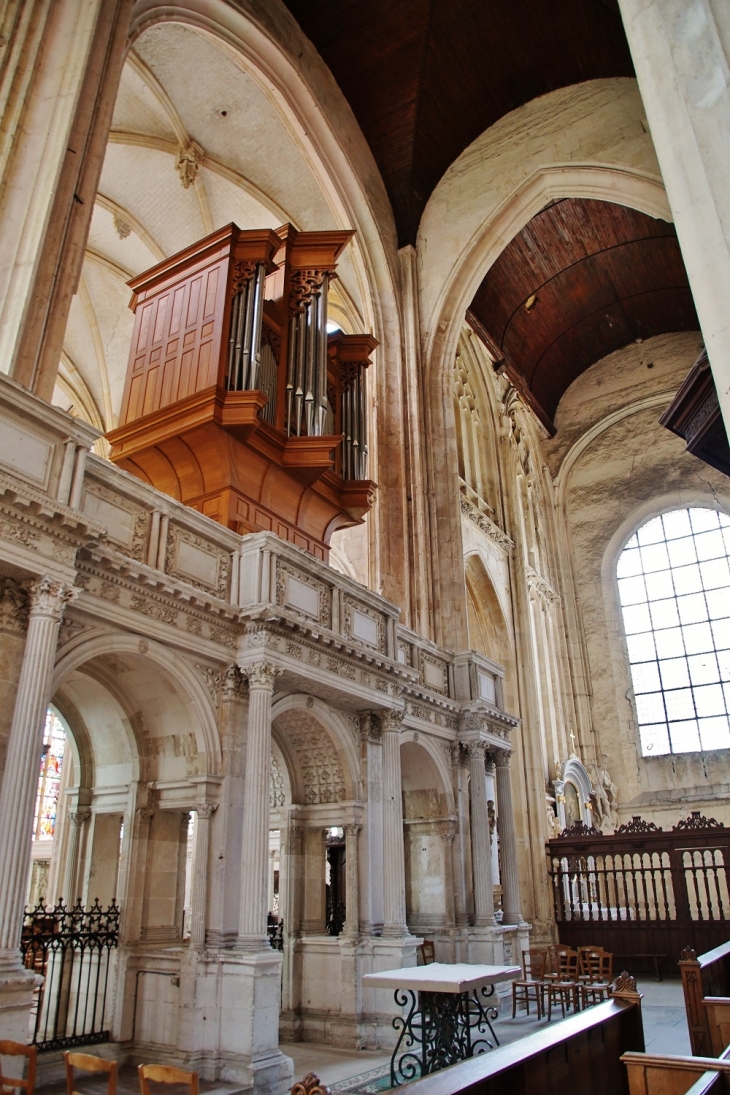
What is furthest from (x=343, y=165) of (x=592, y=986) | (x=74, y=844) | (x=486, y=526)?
(x=592, y=986)

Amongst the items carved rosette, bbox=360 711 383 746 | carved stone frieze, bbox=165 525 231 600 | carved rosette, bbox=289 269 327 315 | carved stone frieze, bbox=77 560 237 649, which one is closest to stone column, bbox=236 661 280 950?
carved stone frieze, bbox=77 560 237 649

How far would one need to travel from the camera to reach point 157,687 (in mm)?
7383

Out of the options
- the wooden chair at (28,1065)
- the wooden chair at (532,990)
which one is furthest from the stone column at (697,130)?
the wooden chair at (532,990)

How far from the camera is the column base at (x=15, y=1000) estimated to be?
4.90m

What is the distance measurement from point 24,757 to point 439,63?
15.2 m

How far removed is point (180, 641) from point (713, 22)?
18.5 feet

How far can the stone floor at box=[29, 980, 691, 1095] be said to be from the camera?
6.12 meters

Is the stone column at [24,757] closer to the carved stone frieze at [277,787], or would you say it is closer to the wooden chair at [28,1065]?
the wooden chair at [28,1065]

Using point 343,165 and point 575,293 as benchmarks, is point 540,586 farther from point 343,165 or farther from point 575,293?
point 343,165

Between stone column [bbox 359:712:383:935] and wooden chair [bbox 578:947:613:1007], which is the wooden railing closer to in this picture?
wooden chair [bbox 578:947:613:1007]

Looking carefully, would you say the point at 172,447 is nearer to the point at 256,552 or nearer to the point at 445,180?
the point at 256,552

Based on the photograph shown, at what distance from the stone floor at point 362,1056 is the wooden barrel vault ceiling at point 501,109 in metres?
13.9

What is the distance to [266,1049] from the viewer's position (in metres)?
6.38

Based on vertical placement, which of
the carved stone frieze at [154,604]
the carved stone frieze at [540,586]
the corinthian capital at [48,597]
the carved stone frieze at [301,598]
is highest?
the carved stone frieze at [540,586]
